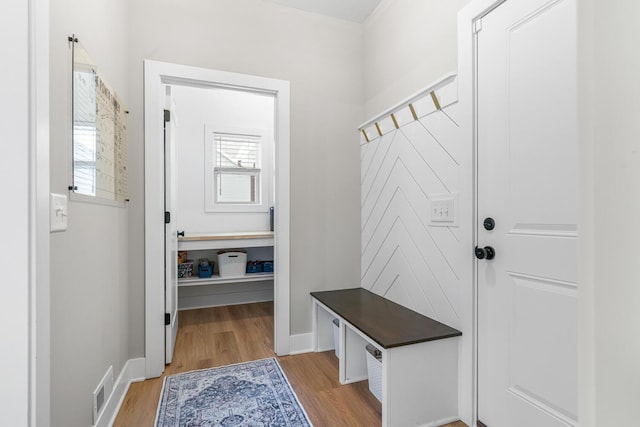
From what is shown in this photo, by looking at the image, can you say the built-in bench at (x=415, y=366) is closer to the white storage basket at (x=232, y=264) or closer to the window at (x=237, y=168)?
the white storage basket at (x=232, y=264)

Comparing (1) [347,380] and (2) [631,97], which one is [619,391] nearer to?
(2) [631,97]

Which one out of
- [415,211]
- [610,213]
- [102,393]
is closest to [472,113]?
[415,211]

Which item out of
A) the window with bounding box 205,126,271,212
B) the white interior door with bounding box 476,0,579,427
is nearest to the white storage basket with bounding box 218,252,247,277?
the window with bounding box 205,126,271,212

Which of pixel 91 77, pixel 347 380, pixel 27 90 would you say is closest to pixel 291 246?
pixel 347 380

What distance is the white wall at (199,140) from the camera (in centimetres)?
355

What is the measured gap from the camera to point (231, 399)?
180cm

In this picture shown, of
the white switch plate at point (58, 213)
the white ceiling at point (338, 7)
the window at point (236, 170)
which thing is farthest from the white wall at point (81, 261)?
the window at point (236, 170)

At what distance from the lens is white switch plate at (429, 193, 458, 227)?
165 centimetres

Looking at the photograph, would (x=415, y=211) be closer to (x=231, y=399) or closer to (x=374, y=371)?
(x=374, y=371)

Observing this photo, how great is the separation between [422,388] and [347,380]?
1.91 ft

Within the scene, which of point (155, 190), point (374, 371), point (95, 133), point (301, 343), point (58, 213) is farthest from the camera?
point (301, 343)

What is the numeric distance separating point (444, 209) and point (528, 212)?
443 mm

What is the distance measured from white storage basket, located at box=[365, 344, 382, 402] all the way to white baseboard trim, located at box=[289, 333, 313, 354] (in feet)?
2.22

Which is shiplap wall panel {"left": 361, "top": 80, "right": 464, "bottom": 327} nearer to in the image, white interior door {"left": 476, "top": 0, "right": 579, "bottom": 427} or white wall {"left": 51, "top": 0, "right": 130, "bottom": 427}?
white interior door {"left": 476, "top": 0, "right": 579, "bottom": 427}
